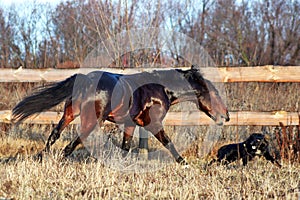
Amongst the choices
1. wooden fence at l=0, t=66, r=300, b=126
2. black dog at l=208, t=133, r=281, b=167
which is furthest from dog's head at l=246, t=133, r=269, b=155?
wooden fence at l=0, t=66, r=300, b=126

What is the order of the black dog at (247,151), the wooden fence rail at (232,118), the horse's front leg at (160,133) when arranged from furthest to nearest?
the wooden fence rail at (232,118) → the black dog at (247,151) → the horse's front leg at (160,133)

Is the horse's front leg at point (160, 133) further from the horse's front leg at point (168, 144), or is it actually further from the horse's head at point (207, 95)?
the horse's head at point (207, 95)

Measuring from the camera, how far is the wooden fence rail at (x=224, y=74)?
6605 mm

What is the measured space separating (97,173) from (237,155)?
236 centimetres

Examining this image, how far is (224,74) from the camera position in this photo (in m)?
6.79

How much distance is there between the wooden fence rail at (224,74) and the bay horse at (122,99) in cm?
54

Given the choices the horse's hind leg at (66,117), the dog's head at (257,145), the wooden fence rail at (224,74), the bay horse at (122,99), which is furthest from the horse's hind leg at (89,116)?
the dog's head at (257,145)

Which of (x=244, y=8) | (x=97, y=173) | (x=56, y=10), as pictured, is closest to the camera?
(x=97, y=173)

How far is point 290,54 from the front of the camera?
83.4 ft

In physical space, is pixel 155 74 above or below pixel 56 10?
below

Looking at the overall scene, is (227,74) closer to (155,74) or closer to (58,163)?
(155,74)

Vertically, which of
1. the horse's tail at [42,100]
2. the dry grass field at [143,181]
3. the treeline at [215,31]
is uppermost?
the treeline at [215,31]

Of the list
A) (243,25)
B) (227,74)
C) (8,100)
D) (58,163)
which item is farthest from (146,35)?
(243,25)

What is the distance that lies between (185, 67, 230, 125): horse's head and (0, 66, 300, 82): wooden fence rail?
1.27 ft
